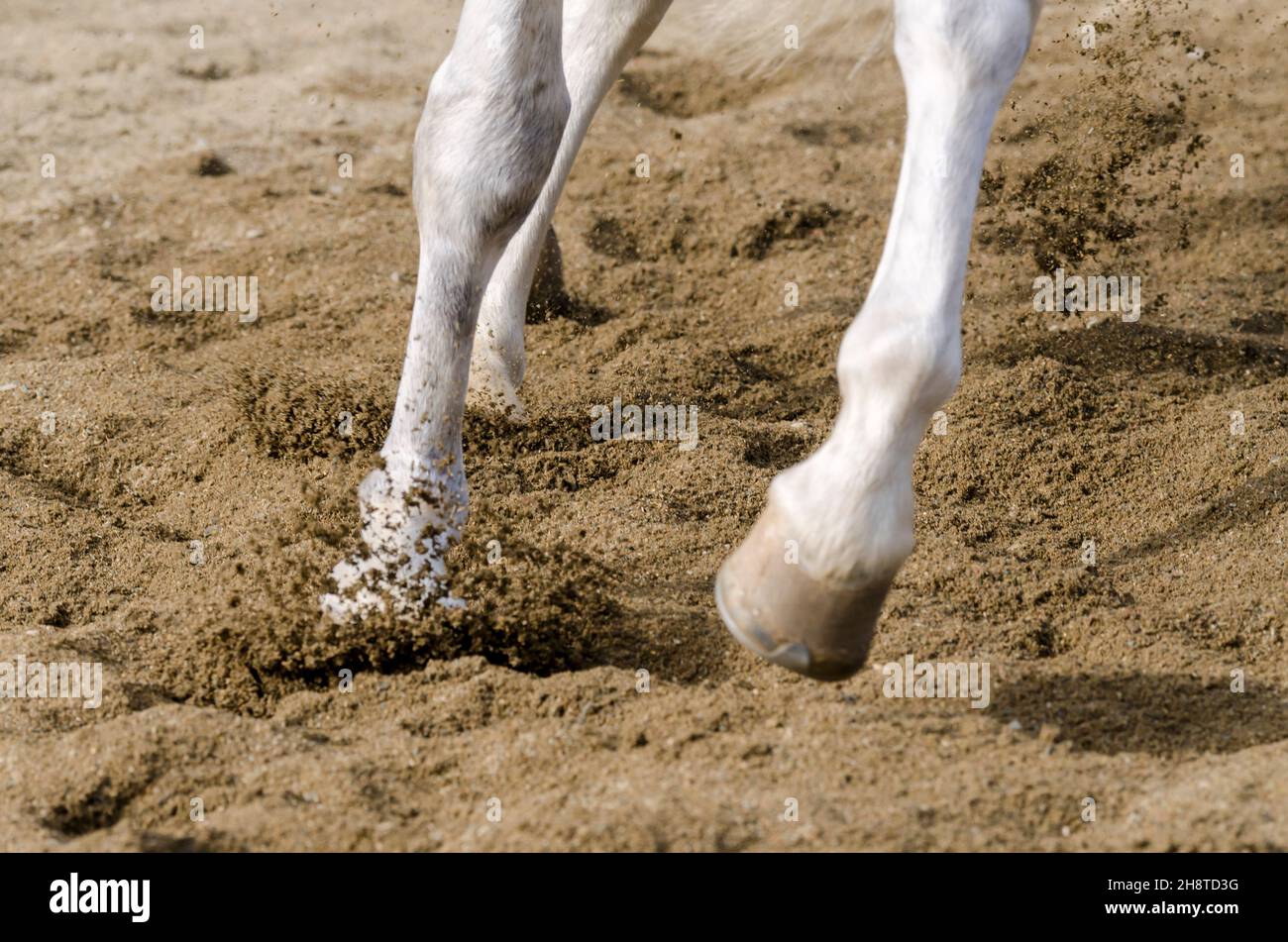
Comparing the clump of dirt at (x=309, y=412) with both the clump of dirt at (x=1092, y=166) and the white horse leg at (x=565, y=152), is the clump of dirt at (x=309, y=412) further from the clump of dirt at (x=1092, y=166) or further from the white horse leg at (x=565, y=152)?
the clump of dirt at (x=1092, y=166)

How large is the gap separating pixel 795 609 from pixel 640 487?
123cm

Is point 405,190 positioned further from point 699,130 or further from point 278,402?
point 278,402

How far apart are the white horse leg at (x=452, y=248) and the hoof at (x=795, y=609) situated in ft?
2.14

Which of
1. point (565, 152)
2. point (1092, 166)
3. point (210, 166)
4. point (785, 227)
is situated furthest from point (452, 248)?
point (210, 166)

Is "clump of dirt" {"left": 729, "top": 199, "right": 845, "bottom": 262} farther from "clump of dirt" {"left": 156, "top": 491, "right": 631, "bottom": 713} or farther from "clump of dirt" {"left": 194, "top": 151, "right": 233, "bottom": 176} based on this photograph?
"clump of dirt" {"left": 156, "top": 491, "right": 631, "bottom": 713}

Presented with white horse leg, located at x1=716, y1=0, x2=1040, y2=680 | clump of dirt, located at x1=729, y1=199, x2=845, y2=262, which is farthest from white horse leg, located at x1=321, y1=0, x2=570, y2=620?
clump of dirt, located at x1=729, y1=199, x2=845, y2=262

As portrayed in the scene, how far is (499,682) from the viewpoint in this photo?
2.57 metres

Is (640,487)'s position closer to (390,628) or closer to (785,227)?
(390,628)

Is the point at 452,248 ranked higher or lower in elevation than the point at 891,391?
higher

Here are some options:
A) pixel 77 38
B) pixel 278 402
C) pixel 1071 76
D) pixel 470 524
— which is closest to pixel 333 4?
pixel 77 38

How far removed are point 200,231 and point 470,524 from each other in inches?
107

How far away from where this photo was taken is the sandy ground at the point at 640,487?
2266 millimetres

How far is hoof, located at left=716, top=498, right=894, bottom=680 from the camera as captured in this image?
228 centimetres

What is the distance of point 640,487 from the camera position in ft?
11.4
